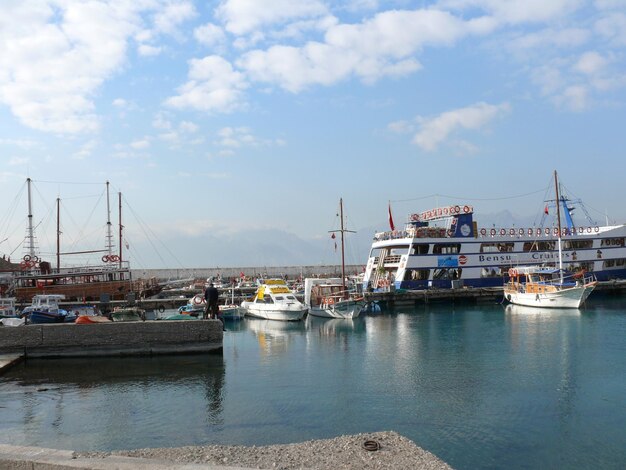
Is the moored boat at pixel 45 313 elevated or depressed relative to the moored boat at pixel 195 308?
elevated

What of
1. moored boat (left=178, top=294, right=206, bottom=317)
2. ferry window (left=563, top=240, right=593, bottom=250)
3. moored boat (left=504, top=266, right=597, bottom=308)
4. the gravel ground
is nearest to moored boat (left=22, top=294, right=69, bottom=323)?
moored boat (left=178, top=294, right=206, bottom=317)

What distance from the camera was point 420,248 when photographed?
203ft

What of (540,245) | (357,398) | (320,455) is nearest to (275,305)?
(357,398)

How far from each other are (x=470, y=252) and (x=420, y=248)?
691 centimetres

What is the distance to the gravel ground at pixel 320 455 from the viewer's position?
37.3 ft

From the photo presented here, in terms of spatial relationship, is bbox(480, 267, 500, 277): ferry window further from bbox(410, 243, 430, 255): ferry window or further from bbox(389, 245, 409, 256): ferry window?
bbox(389, 245, 409, 256): ferry window

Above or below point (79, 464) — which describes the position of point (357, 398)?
below

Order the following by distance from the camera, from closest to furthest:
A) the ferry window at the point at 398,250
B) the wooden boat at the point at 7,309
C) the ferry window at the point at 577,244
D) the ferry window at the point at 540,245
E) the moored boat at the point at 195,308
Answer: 1. the wooden boat at the point at 7,309
2. the moored boat at the point at 195,308
3. the ferry window at the point at 398,250
4. the ferry window at the point at 540,245
5. the ferry window at the point at 577,244

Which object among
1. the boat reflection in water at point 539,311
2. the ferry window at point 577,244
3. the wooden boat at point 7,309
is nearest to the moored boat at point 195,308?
the wooden boat at point 7,309

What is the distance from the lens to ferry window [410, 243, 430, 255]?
2410 inches

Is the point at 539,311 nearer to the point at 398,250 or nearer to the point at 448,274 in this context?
the point at 448,274

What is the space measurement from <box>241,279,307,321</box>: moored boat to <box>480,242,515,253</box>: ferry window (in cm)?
2855

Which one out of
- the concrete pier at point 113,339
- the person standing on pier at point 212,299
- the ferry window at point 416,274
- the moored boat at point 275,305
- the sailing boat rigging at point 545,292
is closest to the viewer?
the concrete pier at point 113,339

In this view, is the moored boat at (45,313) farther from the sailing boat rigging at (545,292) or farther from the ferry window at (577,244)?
the ferry window at (577,244)
